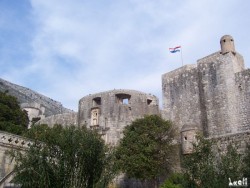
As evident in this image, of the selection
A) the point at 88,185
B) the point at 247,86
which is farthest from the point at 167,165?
the point at 88,185

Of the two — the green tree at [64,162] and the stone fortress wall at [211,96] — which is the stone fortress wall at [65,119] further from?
the green tree at [64,162]

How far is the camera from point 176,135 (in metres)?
26.5

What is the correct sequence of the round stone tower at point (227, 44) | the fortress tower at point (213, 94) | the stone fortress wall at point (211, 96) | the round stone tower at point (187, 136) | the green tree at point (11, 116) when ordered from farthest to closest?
the round stone tower at point (227, 44) → the fortress tower at point (213, 94) → the stone fortress wall at point (211, 96) → the green tree at point (11, 116) → the round stone tower at point (187, 136)

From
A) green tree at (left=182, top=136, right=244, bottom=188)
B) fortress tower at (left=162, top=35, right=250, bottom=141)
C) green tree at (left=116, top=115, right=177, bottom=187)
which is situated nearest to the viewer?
green tree at (left=182, top=136, right=244, bottom=188)

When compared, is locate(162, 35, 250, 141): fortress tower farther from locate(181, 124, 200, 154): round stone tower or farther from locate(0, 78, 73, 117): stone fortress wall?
locate(0, 78, 73, 117): stone fortress wall

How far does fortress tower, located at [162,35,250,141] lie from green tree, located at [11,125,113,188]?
40.5ft

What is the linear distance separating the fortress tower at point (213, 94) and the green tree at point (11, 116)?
12.7 metres

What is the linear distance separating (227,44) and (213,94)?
4325 mm

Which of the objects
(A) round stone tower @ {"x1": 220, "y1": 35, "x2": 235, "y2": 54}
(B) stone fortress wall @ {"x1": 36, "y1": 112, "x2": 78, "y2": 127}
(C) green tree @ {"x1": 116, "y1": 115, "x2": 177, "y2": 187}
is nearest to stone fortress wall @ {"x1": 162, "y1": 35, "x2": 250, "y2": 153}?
(A) round stone tower @ {"x1": 220, "y1": 35, "x2": 235, "y2": 54}

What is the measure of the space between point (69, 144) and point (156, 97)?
22914 millimetres

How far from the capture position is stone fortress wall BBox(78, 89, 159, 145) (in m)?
31.5

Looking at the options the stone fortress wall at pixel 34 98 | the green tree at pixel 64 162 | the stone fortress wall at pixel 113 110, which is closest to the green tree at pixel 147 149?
the stone fortress wall at pixel 113 110

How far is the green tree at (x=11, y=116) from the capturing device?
2361 cm

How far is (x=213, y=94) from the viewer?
86.9 feet
